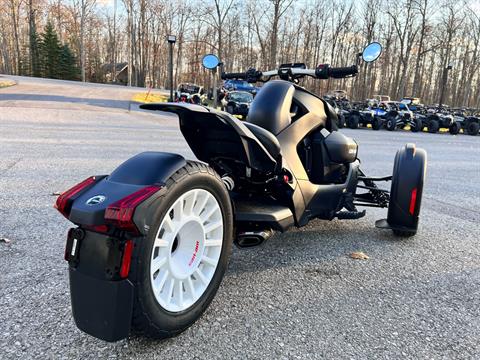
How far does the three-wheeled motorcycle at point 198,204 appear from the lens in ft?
5.02

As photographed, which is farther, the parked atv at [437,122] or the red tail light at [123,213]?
the parked atv at [437,122]

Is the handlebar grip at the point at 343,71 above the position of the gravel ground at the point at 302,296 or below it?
above

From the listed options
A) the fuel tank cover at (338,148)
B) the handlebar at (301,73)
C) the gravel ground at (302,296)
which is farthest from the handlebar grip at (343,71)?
the gravel ground at (302,296)

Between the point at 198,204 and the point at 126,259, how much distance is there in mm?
527

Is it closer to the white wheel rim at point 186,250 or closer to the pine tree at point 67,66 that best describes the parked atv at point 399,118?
the white wheel rim at point 186,250

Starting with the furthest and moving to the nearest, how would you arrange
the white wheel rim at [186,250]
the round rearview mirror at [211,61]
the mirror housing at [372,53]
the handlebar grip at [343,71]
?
the round rearview mirror at [211,61], the mirror housing at [372,53], the handlebar grip at [343,71], the white wheel rim at [186,250]

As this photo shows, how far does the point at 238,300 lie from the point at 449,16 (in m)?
49.5

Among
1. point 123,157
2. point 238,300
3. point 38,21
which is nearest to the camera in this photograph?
point 238,300

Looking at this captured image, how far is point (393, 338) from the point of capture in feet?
6.44

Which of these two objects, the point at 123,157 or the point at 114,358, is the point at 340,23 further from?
the point at 114,358

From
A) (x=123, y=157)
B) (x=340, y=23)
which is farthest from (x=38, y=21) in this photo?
(x=123, y=157)

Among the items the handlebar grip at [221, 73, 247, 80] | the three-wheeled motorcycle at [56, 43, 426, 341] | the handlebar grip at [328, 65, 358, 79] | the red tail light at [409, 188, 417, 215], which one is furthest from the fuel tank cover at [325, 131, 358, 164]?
the handlebar grip at [221, 73, 247, 80]

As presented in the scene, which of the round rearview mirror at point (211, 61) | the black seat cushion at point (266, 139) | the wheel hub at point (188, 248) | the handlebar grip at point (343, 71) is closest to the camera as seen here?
the wheel hub at point (188, 248)

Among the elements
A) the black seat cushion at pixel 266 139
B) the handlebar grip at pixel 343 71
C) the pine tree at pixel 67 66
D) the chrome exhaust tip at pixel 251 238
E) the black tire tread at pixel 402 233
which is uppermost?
the pine tree at pixel 67 66
